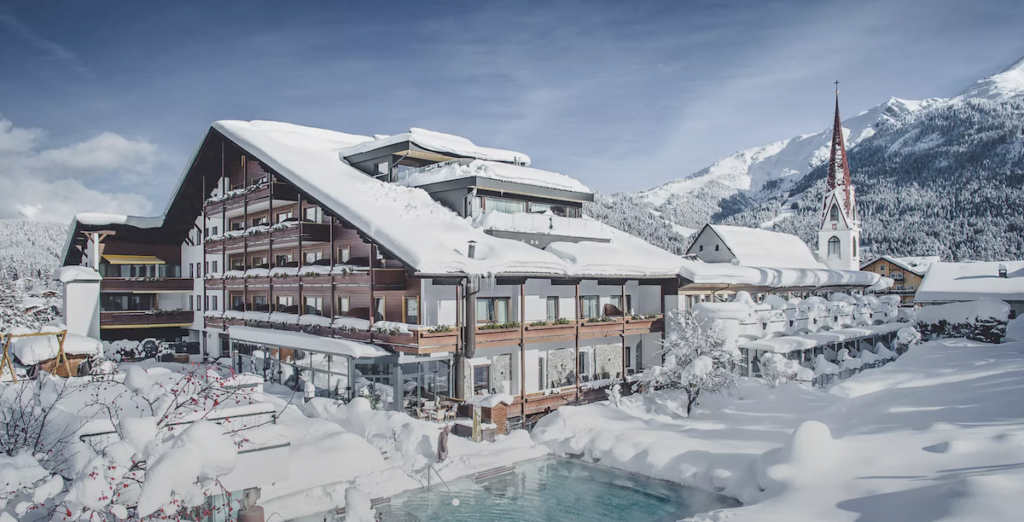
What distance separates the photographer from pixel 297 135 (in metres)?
40.4

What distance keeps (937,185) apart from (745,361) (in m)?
158

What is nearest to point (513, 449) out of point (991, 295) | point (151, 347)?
point (151, 347)

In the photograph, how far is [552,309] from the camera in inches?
1249

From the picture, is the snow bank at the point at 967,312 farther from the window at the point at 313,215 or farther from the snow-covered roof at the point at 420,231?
the window at the point at 313,215

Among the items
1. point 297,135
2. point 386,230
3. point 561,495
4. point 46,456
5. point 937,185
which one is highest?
point 937,185

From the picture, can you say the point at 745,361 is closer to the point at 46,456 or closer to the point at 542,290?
the point at 542,290

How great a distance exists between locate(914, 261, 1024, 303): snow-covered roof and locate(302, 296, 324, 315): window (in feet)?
153

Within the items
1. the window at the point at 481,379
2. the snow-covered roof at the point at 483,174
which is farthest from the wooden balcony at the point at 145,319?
the window at the point at 481,379

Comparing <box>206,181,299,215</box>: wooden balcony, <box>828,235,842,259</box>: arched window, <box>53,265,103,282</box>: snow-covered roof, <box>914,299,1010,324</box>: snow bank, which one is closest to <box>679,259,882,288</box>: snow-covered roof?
<box>914,299,1010,324</box>: snow bank

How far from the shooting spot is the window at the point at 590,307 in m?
33.2

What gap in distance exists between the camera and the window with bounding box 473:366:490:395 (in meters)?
28.0

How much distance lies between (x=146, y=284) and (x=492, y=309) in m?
25.8

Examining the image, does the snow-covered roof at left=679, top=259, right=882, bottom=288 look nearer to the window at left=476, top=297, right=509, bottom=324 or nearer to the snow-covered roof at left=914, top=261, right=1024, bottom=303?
Result: the snow-covered roof at left=914, top=261, right=1024, bottom=303

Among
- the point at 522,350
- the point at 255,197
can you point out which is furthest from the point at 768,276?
the point at 255,197
